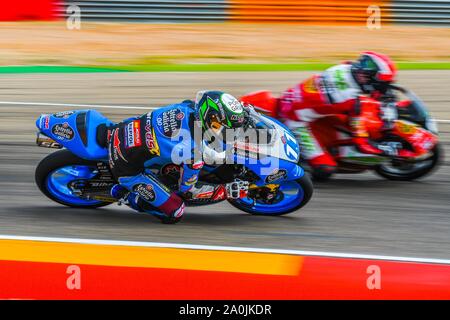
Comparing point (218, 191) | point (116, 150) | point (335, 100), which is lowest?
point (218, 191)

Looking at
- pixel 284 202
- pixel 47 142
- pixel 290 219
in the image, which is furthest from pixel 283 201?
pixel 47 142

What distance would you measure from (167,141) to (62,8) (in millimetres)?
11085

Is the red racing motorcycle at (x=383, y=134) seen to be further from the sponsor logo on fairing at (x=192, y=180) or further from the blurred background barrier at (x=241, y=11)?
the blurred background barrier at (x=241, y=11)

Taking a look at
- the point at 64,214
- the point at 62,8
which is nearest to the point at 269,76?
the point at 62,8

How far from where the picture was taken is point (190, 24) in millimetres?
17453

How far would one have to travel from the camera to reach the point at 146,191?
702cm

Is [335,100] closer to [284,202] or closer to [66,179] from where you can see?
[284,202]

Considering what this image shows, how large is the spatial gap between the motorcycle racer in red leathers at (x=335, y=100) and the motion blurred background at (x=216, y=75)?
16.4 inches

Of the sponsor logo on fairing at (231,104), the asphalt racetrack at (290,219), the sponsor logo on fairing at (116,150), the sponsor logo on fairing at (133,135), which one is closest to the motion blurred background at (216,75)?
the asphalt racetrack at (290,219)

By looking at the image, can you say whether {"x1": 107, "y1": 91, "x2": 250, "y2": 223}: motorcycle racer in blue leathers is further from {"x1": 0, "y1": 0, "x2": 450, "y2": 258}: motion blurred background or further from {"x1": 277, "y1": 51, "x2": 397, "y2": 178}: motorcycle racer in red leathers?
{"x1": 277, "y1": 51, "x2": 397, "y2": 178}: motorcycle racer in red leathers

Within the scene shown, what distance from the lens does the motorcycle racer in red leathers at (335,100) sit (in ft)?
27.0

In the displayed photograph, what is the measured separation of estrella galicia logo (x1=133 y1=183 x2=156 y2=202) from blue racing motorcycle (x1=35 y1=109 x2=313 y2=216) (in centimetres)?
16

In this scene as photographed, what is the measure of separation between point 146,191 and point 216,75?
6.84 meters
